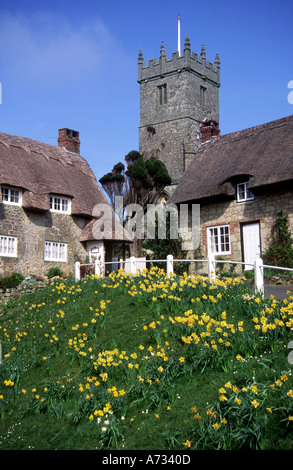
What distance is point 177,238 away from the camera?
21406mm

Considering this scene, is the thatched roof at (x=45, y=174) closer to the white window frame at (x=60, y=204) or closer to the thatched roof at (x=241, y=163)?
the white window frame at (x=60, y=204)

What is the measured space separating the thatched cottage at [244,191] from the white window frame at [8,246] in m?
7.26

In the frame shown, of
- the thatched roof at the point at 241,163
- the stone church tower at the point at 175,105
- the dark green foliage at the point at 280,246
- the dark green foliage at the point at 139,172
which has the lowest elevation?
the dark green foliage at the point at 280,246

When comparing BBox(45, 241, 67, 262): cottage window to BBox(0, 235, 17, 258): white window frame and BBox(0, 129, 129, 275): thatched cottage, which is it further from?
BBox(0, 235, 17, 258): white window frame

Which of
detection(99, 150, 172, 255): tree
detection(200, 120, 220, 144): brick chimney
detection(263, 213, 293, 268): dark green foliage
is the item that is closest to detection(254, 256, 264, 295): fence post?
detection(263, 213, 293, 268): dark green foliage

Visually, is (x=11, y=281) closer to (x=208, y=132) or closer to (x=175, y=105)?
(x=208, y=132)

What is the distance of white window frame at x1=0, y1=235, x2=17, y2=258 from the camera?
63.2 feet

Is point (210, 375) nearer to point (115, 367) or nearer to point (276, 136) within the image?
point (115, 367)

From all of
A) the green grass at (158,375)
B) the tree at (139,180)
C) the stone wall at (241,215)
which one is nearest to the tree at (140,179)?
the tree at (139,180)

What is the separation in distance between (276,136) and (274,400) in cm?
1615

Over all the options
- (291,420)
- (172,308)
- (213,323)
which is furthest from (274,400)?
(172,308)

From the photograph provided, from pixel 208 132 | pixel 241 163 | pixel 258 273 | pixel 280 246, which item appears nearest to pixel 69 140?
pixel 208 132

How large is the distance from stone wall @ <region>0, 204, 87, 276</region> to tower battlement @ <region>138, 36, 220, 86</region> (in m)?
25.3

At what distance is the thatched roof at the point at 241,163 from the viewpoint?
58.7ft
